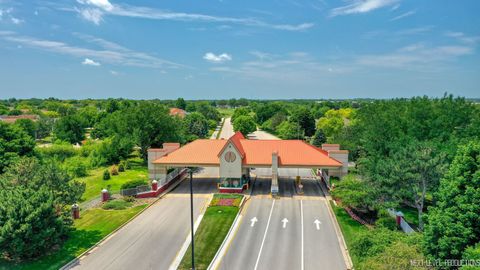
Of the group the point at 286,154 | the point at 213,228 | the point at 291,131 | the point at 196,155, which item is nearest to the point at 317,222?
the point at 213,228

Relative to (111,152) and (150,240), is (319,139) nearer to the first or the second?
(111,152)

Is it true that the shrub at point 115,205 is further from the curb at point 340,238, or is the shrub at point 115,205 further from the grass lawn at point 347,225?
the grass lawn at point 347,225

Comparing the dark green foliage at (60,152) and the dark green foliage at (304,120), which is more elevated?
the dark green foliage at (304,120)

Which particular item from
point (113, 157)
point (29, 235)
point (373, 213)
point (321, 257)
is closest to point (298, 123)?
point (113, 157)

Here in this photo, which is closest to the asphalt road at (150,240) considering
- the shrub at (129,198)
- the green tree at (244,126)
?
the shrub at (129,198)

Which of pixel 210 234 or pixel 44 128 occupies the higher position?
pixel 44 128

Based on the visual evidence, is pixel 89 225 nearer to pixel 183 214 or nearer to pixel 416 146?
pixel 183 214
